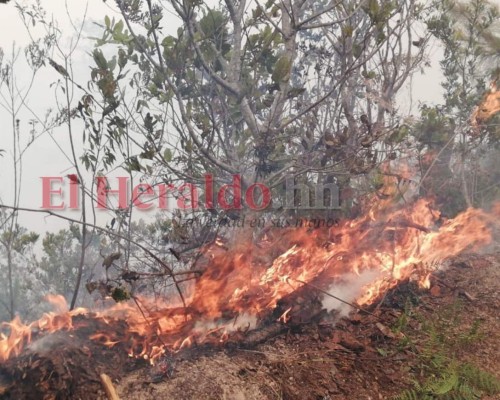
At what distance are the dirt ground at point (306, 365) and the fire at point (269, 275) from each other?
8.5 inches

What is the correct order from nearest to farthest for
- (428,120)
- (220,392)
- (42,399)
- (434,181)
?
(42,399), (220,392), (428,120), (434,181)

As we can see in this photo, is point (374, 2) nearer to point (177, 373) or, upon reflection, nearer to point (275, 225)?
point (275, 225)

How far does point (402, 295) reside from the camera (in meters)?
6.04

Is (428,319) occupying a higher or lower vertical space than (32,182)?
lower

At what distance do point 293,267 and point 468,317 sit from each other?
245cm

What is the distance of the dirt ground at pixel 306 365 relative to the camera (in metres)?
3.88

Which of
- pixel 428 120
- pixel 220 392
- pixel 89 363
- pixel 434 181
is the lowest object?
pixel 220 392

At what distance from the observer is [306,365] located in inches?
173

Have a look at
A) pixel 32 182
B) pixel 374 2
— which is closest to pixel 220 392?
pixel 374 2

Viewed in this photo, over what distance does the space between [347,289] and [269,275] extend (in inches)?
49.5
